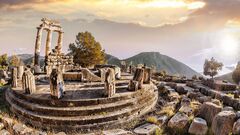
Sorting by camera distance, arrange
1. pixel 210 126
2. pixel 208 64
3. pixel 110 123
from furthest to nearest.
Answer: pixel 208 64 → pixel 110 123 → pixel 210 126

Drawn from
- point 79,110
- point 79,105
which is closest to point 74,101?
point 79,105

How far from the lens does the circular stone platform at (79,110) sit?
9.18 meters

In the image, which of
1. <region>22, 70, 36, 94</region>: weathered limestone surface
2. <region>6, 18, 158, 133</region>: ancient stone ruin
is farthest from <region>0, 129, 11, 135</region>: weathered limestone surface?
<region>22, 70, 36, 94</region>: weathered limestone surface

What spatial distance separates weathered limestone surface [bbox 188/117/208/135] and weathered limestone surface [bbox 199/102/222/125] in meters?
0.36

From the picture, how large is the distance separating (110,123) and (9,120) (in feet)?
15.0

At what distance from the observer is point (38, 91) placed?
1186 centimetres

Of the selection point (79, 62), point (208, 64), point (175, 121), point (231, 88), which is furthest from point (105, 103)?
point (208, 64)

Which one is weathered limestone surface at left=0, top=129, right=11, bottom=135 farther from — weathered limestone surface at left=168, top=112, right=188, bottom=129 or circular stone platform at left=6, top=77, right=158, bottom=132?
weathered limestone surface at left=168, top=112, right=188, bottom=129

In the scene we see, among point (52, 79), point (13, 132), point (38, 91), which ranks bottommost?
point (13, 132)

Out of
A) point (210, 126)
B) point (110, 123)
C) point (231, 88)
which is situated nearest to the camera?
point (210, 126)

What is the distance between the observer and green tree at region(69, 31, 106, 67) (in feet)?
133

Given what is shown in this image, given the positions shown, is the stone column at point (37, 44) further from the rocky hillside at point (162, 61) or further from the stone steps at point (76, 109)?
the rocky hillside at point (162, 61)

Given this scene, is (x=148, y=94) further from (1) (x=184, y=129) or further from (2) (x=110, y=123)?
(1) (x=184, y=129)

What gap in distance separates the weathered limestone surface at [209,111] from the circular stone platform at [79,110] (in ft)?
11.5
